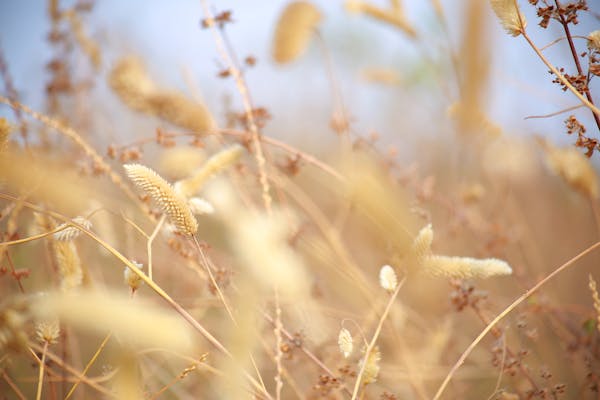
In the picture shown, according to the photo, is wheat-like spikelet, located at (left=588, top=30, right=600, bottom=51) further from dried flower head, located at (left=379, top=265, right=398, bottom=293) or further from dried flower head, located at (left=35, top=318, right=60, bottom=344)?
dried flower head, located at (left=35, top=318, right=60, bottom=344)

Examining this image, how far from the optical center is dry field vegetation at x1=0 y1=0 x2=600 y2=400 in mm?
602

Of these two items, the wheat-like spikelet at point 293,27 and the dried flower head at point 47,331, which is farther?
the wheat-like spikelet at point 293,27

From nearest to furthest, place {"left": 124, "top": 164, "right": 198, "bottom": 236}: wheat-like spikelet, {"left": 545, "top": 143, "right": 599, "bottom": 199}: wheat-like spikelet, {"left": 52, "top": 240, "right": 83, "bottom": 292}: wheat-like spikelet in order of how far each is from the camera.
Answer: {"left": 124, "top": 164, "right": 198, "bottom": 236}: wheat-like spikelet, {"left": 52, "top": 240, "right": 83, "bottom": 292}: wheat-like spikelet, {"left": 545, "top": 143, "right": 599, "bottom": 199}: wheat-like spikelet

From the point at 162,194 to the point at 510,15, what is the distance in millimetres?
514

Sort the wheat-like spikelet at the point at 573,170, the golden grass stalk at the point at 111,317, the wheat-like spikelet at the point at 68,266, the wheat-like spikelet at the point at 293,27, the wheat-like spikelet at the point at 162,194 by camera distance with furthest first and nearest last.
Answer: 1. the wheat-like spikelet at the point at 293,27
2. the wheat-like spikelet at the point at 573,170
3. the wheat-like spikelet at the point at 68,266
4. the wheat-like spikelet at the point at 162,194
5. the golden grass stalk at the point at 111,317

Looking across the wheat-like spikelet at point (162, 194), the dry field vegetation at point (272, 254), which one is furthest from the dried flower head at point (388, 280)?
the wheat-like spikelet at point (162, 194)

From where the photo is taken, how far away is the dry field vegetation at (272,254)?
602 millimetres

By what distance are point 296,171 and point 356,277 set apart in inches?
10.1

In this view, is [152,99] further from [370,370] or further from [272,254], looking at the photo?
[370,370]

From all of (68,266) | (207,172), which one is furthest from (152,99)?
(68,266)

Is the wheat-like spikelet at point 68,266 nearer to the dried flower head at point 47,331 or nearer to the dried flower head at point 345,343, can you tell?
the dried flower head at point 47,331

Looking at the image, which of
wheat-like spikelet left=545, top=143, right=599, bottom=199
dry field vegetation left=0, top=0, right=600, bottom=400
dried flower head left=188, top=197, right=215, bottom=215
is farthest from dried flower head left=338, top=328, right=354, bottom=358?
wheat-like spikelet left=545, top=143, right=599, bottom=199

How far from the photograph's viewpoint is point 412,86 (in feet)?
7.68

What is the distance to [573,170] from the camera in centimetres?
99
